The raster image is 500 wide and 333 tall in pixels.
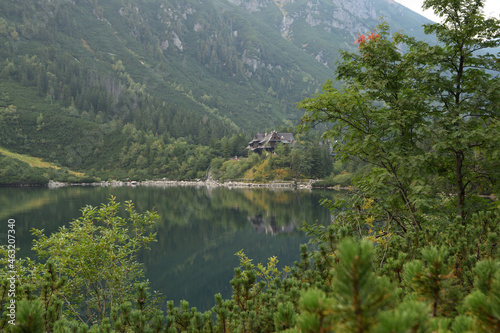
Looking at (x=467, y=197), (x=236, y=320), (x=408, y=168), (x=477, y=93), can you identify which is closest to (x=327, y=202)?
(x=408, y=168)

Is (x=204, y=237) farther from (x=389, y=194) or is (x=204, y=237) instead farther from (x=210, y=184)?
(x=210, y=184)

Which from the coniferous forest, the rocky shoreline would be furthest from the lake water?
the rocky shoreline

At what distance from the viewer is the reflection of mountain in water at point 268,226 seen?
32406 millimetres

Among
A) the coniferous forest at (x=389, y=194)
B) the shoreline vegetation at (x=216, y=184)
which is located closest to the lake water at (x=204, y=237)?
the coniferous forest at (x=389, y=194)

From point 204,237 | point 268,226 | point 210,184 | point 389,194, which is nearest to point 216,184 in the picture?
point 210,184

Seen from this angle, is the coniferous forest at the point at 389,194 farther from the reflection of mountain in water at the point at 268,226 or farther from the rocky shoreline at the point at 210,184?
the rocky shoreline at the point at 210,184

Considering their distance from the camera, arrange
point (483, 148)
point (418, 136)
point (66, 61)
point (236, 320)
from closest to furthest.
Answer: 1. point (236, 320)
2. point (483, 148)
3. point (418, 136)
4. point (66, 61)

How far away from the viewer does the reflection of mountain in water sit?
32406 mm

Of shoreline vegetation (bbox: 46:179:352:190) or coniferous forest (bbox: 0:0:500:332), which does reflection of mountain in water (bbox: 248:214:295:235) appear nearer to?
coniferous forest (bbox: 0:0:500:332)

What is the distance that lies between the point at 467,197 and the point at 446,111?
2.04 meters

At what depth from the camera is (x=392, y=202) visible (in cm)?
688

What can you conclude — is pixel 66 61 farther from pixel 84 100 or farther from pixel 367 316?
Answer: pixel 367 316

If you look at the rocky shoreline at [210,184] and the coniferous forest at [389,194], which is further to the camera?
the rocky shoreline at [210,184]

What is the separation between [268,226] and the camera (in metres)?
34.3
